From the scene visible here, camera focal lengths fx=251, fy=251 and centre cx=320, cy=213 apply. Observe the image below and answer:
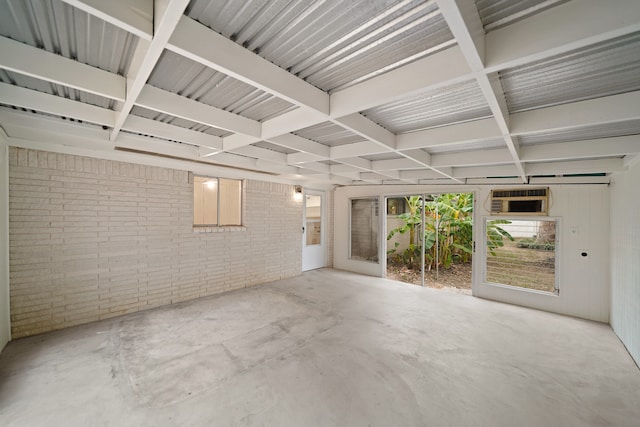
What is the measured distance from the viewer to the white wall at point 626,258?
3080mm

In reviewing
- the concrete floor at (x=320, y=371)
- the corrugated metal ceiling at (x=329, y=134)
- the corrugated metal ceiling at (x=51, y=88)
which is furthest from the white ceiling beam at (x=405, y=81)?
the concrete floor at (x=320, y=371)

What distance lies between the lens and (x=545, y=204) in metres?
4.75

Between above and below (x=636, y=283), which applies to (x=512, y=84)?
above

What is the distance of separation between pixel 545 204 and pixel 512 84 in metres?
4.18

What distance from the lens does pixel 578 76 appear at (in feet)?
5.48

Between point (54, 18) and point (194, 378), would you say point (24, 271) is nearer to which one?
point (194, 378)

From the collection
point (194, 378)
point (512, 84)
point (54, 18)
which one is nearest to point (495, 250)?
point (512, 84)

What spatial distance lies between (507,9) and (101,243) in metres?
5.27

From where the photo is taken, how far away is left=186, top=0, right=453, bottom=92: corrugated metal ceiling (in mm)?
1252

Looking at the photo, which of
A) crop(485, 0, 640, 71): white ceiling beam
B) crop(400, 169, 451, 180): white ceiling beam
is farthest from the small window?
crop(485, 0, 640, 71): white ceiling beam

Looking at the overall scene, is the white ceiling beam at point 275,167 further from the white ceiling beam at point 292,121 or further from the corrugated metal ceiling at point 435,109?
the corrugated metal ceiling at point 435,109

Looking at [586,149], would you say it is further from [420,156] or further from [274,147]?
[274,147]

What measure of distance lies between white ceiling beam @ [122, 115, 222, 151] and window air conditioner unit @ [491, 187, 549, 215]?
540cm

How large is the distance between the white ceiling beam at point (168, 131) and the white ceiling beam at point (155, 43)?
0.92m
